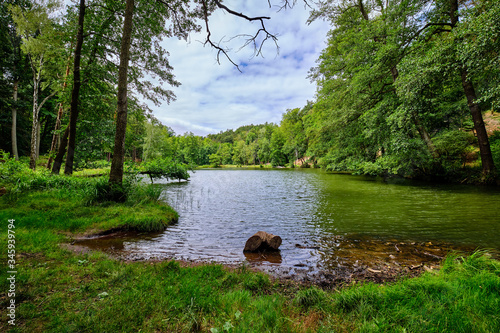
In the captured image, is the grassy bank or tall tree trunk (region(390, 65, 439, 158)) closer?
the grassy bank

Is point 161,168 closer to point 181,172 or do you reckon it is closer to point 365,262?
point 181,172

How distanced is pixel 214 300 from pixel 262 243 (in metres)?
2.85

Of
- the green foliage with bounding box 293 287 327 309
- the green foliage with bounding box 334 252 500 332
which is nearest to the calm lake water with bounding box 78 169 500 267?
the green foliage with bounding box 293 287 327 309

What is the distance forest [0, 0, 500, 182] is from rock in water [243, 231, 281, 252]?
227 inches

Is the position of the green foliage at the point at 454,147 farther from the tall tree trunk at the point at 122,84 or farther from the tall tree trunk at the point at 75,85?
the tall tree trunk at the point at 75,85

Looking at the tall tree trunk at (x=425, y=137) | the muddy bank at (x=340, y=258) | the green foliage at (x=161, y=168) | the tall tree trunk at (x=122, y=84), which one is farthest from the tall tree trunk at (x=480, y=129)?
the green foliage at (x=161, y=168)

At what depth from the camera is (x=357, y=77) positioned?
1641 cm

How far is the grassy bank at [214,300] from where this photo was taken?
7.01 feet

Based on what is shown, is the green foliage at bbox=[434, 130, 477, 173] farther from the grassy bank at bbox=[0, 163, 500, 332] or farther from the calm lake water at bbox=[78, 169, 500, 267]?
the grassy bank at bbox=[0, 163, 500, 332]

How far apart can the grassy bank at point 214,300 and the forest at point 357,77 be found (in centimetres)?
529

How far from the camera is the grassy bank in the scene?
214cm

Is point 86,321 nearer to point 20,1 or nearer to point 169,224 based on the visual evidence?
point 169,224

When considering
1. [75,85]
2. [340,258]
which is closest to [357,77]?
[340,258]

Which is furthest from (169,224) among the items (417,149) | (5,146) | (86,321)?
(5,146)
